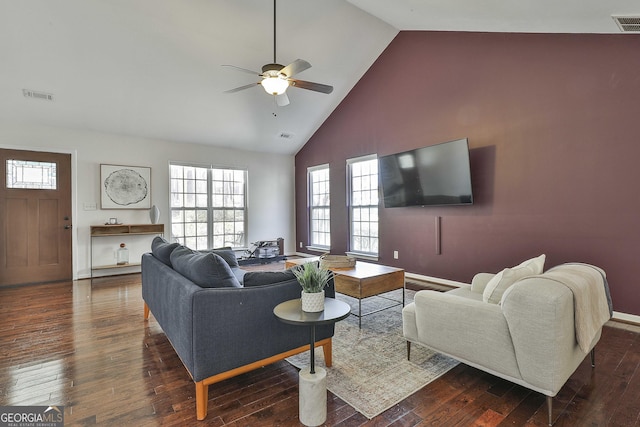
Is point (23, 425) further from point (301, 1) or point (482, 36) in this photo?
point (482, 36)

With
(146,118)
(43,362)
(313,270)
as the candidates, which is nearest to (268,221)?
(146,118)

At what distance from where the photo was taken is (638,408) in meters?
1.82

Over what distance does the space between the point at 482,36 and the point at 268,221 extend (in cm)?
526

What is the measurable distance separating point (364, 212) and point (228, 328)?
4.39 metres

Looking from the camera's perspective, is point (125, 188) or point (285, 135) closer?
point (125, 188)

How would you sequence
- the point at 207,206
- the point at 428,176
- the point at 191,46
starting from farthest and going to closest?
the point at 207,206 < the point at 428,176 < the point at 191,46

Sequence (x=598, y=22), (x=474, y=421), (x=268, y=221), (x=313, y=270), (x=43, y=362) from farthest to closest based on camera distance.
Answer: (x=268, y=221)
(x=598, y=22)
(x=43, y=362)
(x=313, y=270)
(x=474, y=421)

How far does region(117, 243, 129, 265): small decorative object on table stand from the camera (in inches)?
217

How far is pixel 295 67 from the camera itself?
118 inches

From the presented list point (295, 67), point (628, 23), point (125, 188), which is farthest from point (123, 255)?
point (628, 23)

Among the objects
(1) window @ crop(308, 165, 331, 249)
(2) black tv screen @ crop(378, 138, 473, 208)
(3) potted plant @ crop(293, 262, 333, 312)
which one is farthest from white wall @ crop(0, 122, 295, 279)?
(3) potted plant @ crop(293, 262, 333, 312)

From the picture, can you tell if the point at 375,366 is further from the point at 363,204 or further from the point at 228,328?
the point at 363,204

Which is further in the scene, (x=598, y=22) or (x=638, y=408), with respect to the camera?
(x=598, y=22)

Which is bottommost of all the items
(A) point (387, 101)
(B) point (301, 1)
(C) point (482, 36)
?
(A) point (387, 101)
